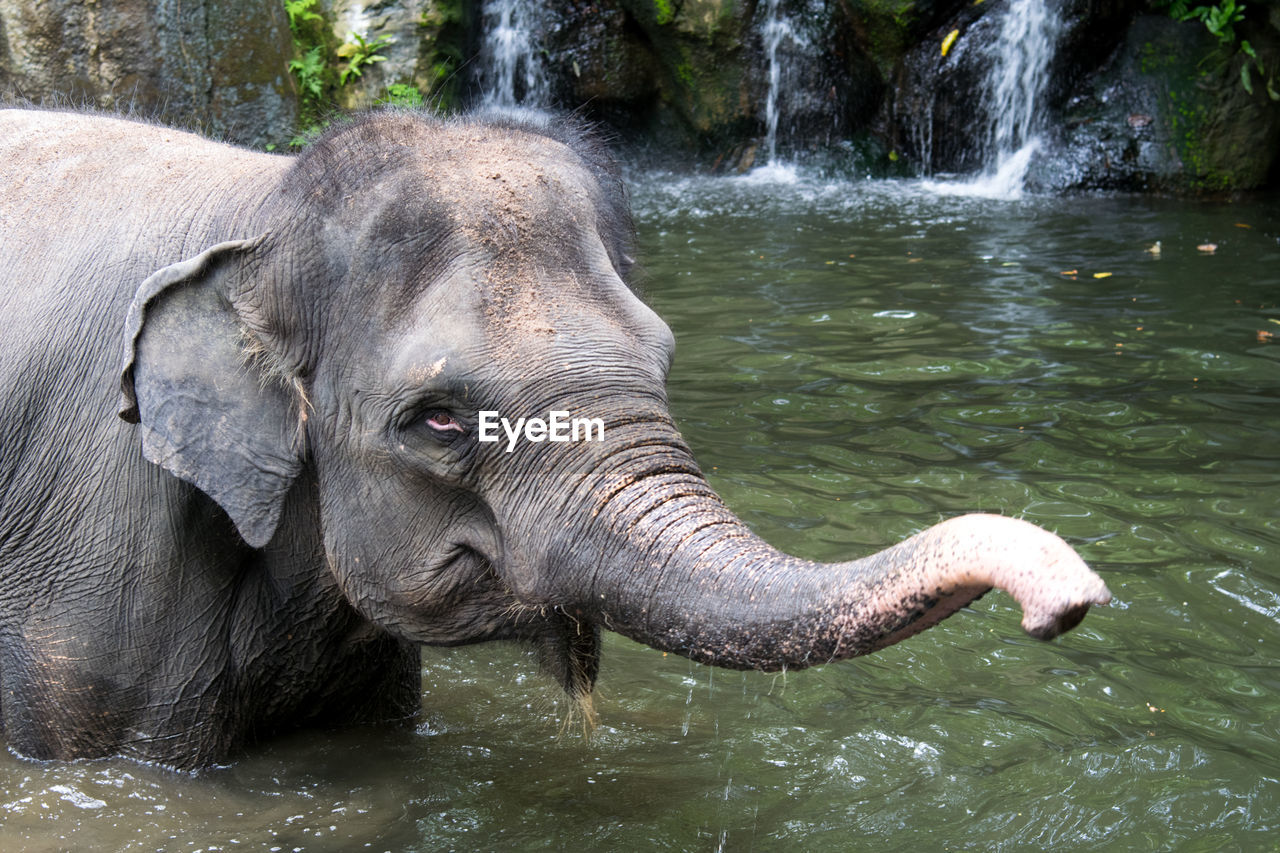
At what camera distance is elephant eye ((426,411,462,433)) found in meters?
2.94

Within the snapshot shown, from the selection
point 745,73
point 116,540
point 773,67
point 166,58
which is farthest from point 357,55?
point 116,540

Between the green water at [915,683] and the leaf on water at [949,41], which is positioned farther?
the leaf on water at [949,41]

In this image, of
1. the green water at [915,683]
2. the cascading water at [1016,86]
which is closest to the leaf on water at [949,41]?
the cascading water at [1016,86]

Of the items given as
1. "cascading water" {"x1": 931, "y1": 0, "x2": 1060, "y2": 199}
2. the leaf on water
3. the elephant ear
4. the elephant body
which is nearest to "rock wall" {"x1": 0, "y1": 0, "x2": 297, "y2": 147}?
the elephant body

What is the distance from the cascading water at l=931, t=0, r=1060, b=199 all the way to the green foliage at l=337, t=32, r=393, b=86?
5.86 meters

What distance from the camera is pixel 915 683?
4527mm

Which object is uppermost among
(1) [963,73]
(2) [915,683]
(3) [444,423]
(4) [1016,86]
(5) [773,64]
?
(5) [773,64]

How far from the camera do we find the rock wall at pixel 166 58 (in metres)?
10.1

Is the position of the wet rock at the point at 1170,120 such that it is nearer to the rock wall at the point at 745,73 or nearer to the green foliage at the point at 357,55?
the rock wall at the point at 745,73

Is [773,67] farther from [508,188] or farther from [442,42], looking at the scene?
[508,188]

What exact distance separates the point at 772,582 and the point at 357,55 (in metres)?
11.4

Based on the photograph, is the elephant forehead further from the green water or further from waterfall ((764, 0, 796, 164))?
waterfall ((764, 0, 796, 164))

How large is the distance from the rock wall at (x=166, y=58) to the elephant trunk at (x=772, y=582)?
8.05 m

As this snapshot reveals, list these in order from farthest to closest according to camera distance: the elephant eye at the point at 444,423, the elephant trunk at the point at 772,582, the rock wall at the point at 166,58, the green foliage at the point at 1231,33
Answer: the green foliage at the point at 1231,33, the rock wall at the point at 166,58, the elephant eye at the point at 444,423, the elephant trunk at the point at 772,582
